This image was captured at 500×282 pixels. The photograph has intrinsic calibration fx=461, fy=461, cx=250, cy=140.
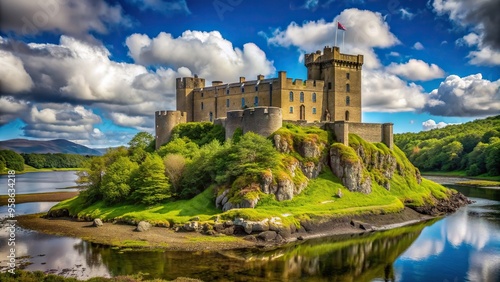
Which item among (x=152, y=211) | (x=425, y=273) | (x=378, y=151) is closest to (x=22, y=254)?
(x=152, y=211)

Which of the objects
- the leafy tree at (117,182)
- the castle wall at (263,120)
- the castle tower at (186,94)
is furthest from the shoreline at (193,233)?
the castle tower at (186,94)

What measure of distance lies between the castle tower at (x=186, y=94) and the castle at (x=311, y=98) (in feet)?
8.31

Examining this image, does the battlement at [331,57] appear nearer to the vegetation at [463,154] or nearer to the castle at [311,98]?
the castle at [311,98]

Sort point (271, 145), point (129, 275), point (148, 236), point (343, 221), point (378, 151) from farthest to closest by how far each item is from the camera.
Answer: point (378, 151) < point (271, 145) < point (343, 221) < point (148, 236) < point (129, 275)

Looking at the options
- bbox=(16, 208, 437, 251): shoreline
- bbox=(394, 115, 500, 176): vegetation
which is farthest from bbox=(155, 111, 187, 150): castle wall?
bbox=(394, 115, 500, 176): vegetation

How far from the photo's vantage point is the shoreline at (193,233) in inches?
1590

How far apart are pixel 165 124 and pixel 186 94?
8170 millimetres

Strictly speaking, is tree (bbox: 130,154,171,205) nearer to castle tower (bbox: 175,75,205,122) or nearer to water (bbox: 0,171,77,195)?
castle tower (bbox: 175,75,205,122)

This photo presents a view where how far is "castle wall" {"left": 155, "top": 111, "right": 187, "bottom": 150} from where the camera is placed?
224 ft

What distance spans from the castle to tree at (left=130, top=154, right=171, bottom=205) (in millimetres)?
10974

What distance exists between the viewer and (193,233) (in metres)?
43.8

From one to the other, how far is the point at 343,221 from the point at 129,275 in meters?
25.4

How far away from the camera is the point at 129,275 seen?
31297 mm

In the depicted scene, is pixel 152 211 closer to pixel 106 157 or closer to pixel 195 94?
pixel 106 157
